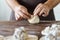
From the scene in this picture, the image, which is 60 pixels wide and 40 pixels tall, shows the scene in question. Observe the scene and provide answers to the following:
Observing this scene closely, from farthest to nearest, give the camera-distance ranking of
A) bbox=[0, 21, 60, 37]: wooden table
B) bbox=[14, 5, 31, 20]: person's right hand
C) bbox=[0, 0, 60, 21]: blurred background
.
Answer: bbox=[0, 0, 60, 21]: blurred background
bbox=[14, 5, 31, 20]: person's right hand
bbox=[0, 21, 60, 37]: wooden table

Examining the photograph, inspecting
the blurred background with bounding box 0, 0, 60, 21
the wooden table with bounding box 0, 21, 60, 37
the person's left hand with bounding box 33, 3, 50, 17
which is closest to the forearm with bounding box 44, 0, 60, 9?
the person's left hand with bounding box 33, 3, 50, 17

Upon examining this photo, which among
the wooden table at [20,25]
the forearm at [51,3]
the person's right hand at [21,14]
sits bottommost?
the wooden table at [20,25]

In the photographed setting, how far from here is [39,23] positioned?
772 millimetres

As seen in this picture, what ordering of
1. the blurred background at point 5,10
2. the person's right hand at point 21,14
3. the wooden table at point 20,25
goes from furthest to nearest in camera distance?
the blurred background at point 5,10 < the person's right hand at point 21,14 < the wooden table at point 20,25

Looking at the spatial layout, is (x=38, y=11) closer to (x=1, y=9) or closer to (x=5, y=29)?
(x=5, y=29)

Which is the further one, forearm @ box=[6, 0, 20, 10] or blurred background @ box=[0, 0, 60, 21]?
blurred background @ box=[0, 0, 60, 21]

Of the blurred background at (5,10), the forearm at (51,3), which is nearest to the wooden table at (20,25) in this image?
the forearm at (51,3)

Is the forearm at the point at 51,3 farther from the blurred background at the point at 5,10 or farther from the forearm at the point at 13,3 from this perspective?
the blurred background at the point at 5,10

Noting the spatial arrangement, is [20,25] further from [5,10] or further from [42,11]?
[5,10]

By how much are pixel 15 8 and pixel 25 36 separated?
0.29 m

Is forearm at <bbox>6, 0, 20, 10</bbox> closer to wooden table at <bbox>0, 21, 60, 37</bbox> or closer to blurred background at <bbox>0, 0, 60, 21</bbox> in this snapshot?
wooden table at <bbox>0, 21, 60, 37</bbox>

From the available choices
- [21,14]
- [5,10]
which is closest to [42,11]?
[21,14]

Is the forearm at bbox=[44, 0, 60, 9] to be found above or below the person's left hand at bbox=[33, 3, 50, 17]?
above

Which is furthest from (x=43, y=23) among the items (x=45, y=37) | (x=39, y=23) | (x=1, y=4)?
(x=1, y=4)
